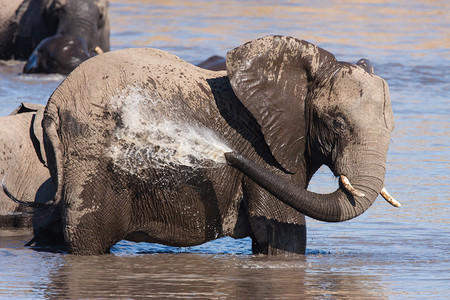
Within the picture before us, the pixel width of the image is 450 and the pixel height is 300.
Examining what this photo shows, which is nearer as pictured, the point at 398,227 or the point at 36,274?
the point at 36,274

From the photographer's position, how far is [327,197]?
6.81m

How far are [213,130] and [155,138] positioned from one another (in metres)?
0.40

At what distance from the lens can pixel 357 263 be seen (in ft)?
24.6

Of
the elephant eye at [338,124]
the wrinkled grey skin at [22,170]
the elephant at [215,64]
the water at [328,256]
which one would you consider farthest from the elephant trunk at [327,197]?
the elephant at [215,64]

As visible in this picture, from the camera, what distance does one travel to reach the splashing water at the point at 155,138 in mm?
7020

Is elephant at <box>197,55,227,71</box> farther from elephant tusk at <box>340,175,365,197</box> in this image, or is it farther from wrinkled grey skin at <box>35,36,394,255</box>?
elephant tusk at <box>340,175,365,197</box>

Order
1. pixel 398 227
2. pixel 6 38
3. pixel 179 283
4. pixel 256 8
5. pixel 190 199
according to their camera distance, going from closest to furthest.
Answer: pixel 179 283 → pixel 190 199 → pixel 398 227 → pixel 6 38 → pixel 256 8

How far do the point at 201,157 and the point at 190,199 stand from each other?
0.31m

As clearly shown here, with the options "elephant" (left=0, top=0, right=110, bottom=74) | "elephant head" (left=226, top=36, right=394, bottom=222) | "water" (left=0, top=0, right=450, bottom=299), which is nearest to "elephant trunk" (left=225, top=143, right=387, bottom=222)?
"elephant head" (left=226, top=36, right=394, bottom=222)

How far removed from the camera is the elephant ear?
7047mm

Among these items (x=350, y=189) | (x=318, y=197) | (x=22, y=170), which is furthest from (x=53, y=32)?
(x=350, y=189)

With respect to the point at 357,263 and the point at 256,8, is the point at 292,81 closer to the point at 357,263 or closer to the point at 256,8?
the point at 357,263

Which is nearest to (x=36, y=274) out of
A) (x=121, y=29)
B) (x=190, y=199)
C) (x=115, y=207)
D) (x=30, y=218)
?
(x=115, y=207)

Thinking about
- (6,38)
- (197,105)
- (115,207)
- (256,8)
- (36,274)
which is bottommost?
(36,274)
